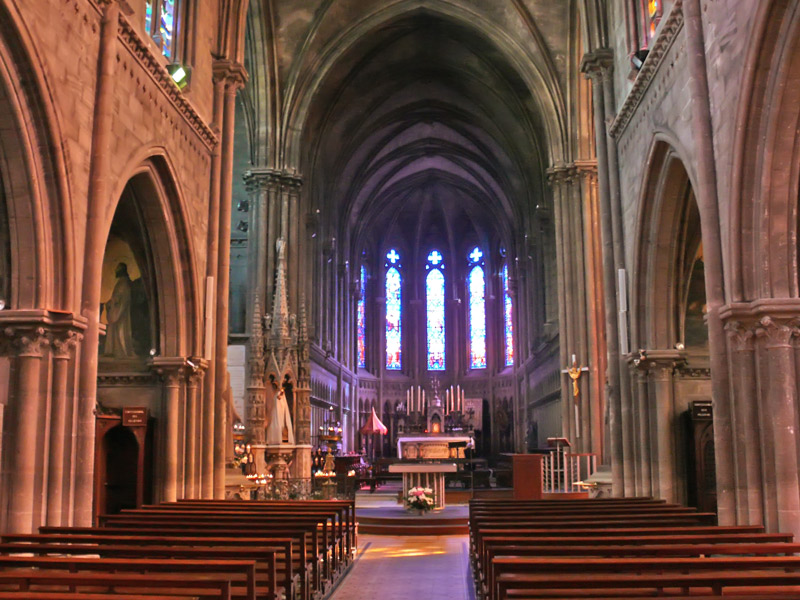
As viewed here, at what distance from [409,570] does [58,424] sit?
5318 mm

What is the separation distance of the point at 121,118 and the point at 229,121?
5.95 m

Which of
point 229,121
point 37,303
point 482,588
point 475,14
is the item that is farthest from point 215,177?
point 475,14

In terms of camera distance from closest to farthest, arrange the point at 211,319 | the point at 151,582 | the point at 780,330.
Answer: the point at 151,582
the point at 780,330
the point at 211,319

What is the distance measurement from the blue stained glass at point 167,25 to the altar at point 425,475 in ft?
32.6

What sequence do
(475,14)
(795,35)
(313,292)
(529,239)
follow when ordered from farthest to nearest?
(529,239), (313,292), (475,14), (795,35)

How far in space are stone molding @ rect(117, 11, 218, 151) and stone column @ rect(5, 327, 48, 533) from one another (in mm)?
5263

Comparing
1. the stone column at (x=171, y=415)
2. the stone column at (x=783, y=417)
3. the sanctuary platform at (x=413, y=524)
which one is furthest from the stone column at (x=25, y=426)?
the stone column at (x=783, y=417)

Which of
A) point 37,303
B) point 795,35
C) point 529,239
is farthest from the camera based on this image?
point 529,239

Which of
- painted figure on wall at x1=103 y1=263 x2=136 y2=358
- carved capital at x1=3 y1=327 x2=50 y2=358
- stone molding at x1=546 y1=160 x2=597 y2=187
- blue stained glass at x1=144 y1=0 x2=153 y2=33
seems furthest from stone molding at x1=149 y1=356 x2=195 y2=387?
stone molding at x1=546 y1=160 x2=597 y2=187

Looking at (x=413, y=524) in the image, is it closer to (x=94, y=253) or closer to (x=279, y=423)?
(x=279, y=423)

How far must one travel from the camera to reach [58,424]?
1078 cm

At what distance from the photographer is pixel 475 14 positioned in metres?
29.4

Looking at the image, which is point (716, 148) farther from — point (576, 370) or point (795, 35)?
point (576, 370)

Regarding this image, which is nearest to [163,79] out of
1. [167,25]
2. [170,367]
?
[167,25]
